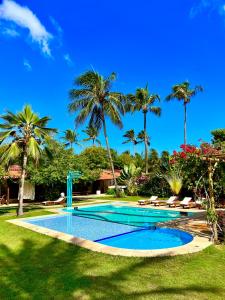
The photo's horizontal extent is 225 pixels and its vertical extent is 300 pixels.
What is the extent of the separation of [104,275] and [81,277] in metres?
0.55

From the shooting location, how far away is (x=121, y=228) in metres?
14.5

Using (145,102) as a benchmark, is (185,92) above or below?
above

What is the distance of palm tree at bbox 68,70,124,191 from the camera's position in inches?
1123

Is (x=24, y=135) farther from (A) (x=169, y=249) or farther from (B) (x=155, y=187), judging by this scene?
(B) (x=155, y=187)

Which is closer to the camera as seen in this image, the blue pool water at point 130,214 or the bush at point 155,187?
the blue pool water at point 130,214

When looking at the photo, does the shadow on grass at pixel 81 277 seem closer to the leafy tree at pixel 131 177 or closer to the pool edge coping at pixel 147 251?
the pool edge coping at pixel 147 251

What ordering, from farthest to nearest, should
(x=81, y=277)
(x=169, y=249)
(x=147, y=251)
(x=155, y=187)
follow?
(x=155, y=187)
(x=169, y=249)
(x=147, y=251)
(x=81, y=277)

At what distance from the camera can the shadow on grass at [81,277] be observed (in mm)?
6059

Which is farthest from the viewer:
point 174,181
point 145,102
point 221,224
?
point 145,102

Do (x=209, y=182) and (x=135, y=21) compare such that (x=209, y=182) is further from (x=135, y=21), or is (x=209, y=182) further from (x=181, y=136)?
(x=181, y=136)

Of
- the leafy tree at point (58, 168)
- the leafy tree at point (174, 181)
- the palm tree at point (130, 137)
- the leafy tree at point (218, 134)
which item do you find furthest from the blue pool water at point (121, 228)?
the palm tree at point (130, 137)

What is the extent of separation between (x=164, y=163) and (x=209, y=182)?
17.6 meters

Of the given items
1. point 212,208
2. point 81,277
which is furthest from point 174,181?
point 81,277

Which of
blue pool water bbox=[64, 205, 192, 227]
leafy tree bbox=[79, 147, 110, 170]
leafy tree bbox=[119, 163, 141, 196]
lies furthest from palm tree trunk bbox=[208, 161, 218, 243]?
leafy tree bbox=[79, 147, 110, 170]
